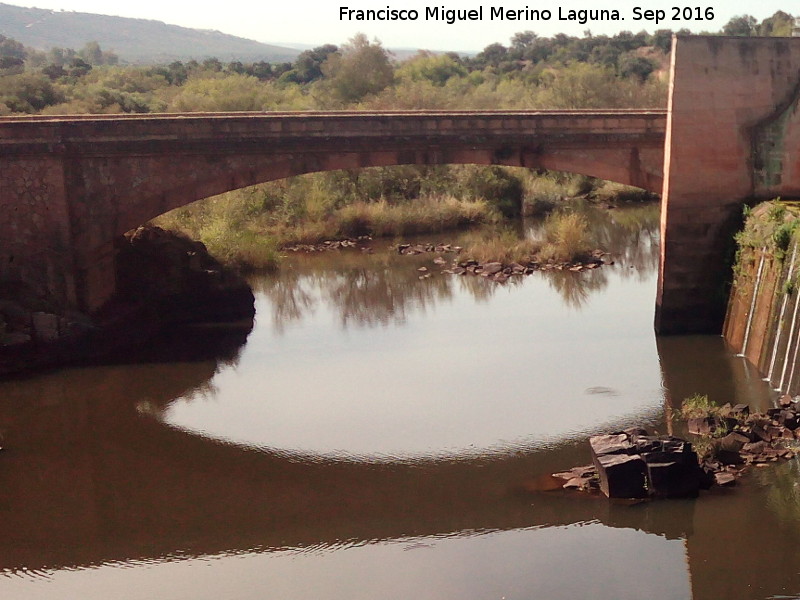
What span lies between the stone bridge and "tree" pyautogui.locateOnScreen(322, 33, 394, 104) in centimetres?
2251

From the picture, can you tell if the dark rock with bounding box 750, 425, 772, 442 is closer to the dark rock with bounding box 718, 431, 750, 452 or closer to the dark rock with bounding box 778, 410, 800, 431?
the dark rock with bounding box 718, 431, 750, 452

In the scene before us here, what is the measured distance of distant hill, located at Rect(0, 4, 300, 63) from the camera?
13012 centimetres

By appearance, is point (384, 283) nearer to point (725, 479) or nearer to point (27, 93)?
point (725, 479)

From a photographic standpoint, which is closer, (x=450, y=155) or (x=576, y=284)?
(x=450, y=155)

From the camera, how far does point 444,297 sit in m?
23.1

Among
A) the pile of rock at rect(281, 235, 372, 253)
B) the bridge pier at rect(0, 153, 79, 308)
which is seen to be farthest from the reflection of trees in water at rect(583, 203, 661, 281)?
the bridge pier at rect(0, 153, 79, 308)

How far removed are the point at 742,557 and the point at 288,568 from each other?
4575 millimetres

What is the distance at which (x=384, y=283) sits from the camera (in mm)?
24828

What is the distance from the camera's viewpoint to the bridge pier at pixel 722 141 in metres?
18.3

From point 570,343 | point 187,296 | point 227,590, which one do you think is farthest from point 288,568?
point 187,296

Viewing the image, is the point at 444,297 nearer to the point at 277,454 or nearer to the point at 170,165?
the point at 170,165

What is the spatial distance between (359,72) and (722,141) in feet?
87.4

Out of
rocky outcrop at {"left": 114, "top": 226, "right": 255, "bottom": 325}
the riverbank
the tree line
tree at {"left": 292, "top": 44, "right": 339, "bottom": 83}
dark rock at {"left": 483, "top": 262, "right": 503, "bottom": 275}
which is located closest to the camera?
rocky outcrop at {"left": 114, "top": 226, "right": 255, "bottom": 325}

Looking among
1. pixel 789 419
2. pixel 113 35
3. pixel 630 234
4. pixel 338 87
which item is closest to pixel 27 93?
pixel 338 87
